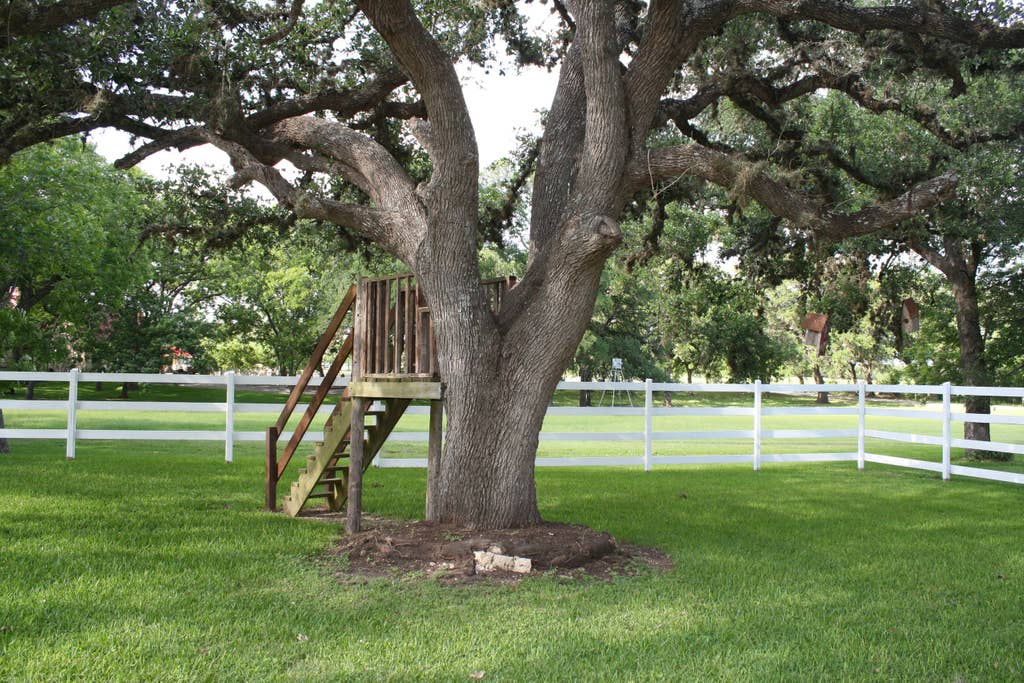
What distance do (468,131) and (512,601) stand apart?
420 centimetres

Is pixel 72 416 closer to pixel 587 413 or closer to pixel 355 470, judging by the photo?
pixel 355 470

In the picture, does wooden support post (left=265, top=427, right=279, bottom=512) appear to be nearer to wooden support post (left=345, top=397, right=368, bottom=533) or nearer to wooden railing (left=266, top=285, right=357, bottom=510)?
wooden railing (left=266, top=285, right=357, bottom=510)

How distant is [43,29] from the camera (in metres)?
7.03

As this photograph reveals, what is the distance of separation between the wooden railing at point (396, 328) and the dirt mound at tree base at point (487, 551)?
1640mm

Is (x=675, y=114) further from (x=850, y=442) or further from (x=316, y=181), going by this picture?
(x=850, y=442)

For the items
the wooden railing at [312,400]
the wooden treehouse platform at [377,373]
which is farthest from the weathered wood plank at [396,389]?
the wooden railing at [312,400]

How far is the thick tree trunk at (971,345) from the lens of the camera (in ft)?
53.5

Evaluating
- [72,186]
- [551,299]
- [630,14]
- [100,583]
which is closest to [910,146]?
[630,14]

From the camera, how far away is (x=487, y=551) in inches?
263

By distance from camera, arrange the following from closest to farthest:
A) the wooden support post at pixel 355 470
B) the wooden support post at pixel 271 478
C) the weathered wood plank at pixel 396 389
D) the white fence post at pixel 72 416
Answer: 1. the weathered wood plank at pixel 396 389
2. the wooden support post at pixel 355 470
3. the wooden support post at pixel 271 478
4. the white fence post at pixel 72 416

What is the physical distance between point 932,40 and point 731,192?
14.7 ft

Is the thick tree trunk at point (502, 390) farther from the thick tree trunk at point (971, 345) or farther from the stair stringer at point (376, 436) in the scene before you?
the thick tree trunk at point (971, 345)

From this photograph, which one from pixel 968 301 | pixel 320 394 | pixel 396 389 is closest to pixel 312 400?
pixel 320 394

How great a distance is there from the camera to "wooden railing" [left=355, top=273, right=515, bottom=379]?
8.19 meters
